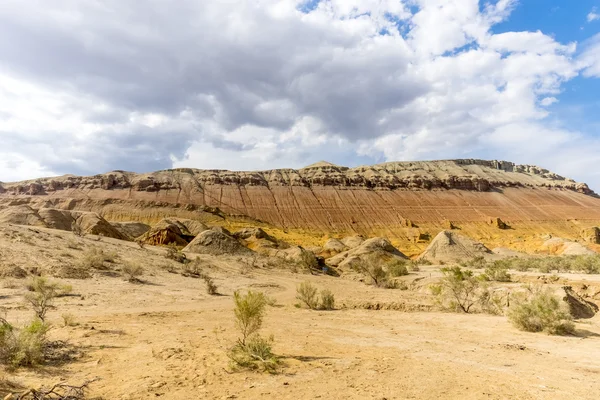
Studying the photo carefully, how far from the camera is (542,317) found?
11070mm

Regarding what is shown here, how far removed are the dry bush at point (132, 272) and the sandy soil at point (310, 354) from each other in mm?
3310

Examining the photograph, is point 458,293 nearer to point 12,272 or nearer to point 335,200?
point 12,272

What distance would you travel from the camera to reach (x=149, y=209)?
279ft

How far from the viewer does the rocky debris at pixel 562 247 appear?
43875 mm

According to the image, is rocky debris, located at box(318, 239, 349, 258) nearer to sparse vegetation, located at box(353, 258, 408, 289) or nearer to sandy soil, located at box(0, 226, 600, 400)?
Answer: sparse vegetation, located at box(353, 258, 408, 289)

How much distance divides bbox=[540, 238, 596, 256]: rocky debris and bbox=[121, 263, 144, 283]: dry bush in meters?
45.9

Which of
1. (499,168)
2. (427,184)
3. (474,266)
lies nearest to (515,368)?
(474,266)

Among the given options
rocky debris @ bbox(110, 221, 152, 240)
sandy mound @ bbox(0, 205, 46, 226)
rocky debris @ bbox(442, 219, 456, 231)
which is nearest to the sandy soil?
sandy mound @ bbox(0, 205, 46, 226)

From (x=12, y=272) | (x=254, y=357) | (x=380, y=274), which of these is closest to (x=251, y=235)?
(x=380, y=274)

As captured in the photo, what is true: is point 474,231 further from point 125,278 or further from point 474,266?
point 125,278

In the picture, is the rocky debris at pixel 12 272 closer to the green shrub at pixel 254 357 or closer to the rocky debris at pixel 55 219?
the green shrub at pixel 254 357

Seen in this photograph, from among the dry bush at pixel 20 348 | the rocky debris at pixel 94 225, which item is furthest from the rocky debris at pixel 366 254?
the dry bush at pixel 20 348

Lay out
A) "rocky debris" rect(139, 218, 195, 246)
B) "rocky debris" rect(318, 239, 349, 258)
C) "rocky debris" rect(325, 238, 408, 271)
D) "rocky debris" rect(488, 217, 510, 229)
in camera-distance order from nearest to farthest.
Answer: "rocky debris" rect(325, 238, 408, 271), "rocky debris" rect(139, 218, 195, 246), "rocky debris" rect(318, 239, 349, 258), "rocky debris" rect(488, 217, 510, 229)

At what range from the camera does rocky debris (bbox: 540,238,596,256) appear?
43.9 metres
